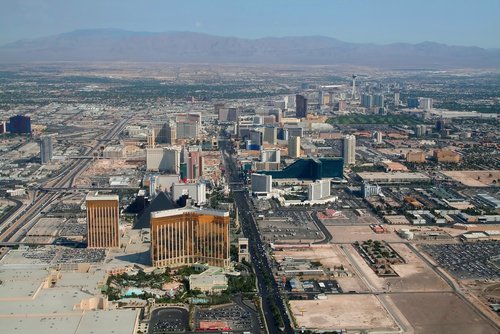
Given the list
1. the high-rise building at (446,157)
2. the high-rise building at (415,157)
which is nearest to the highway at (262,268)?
the high-rise building at (415,157)

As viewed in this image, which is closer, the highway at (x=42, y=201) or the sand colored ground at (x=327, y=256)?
the sand colored ground at (x=327, y=256)

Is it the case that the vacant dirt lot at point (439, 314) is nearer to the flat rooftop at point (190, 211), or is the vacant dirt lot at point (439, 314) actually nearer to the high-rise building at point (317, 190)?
the flat rooftop at point (190, 211)

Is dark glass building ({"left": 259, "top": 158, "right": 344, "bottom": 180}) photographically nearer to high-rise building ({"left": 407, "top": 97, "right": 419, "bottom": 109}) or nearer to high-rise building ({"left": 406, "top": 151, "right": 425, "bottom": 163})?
high-rise building ({"left": 406, "top": 151, "right": 425, "bottom": 163})

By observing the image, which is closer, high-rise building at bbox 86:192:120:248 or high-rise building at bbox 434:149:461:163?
high-rise building at bbox 86:192:120:248

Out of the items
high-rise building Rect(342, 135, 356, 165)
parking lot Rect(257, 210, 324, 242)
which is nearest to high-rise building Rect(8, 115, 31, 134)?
high-rise building Rect(342, 135, 356, 165)

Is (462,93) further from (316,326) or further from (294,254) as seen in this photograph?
(316,326)

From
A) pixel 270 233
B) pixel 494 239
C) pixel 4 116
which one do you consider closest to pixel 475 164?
pixel 494 239
